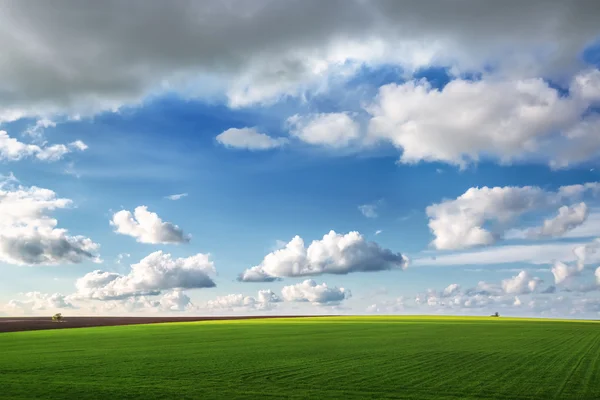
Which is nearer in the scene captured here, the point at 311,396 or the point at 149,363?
the point at 311,396

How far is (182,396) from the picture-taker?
20250 millimetres

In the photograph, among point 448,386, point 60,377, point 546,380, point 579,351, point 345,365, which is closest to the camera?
point 448,386

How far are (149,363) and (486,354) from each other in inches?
917

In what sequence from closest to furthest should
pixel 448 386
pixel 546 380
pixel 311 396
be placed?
pixel 311 396, pixel 448 386, pixel 546 380

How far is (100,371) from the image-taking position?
91.4 feet

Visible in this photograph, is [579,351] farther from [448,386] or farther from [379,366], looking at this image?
[448,386]

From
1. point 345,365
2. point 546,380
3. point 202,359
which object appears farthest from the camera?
point 202,359

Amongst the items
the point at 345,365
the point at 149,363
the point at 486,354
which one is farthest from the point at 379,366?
the point at 149,363

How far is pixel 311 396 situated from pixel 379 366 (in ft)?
32.6

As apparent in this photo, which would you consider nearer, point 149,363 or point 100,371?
point 100,371

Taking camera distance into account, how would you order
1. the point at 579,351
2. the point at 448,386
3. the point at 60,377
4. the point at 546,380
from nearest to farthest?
the point at 448,386 → the point at 546,380 → the point at 60,377 → the point at 579,351

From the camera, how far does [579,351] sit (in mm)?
40031

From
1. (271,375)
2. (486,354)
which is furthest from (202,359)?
(486,354)

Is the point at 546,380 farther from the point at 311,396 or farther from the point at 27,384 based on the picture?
the point at 27,384
